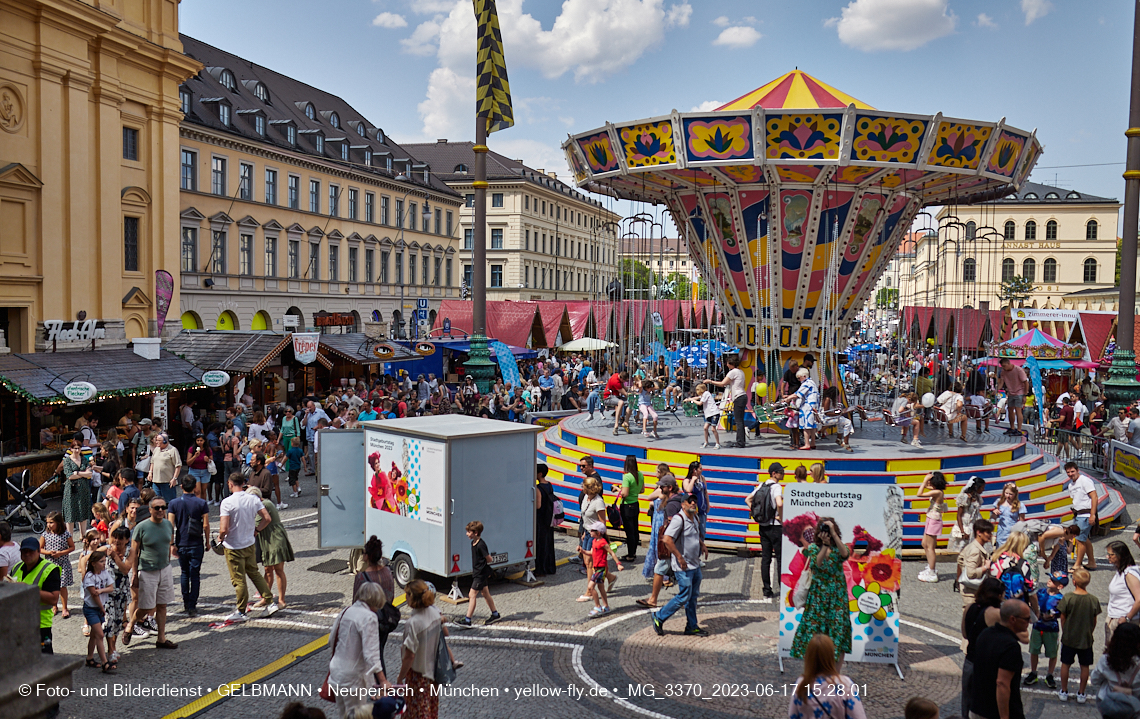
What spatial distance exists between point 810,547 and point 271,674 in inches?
202

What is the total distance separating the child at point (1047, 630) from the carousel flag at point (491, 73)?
1566 centimetres

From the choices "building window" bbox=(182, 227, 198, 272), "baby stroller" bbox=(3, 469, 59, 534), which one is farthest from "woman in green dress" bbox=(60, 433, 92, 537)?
"building window" bbox=(182, 227, 198, 272)

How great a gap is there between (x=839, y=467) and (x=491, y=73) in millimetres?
12035

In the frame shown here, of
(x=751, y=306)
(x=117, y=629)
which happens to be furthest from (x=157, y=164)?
(x=117, y=629)

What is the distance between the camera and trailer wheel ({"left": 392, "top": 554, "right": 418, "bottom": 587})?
1043 cm

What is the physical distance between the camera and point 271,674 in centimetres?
805

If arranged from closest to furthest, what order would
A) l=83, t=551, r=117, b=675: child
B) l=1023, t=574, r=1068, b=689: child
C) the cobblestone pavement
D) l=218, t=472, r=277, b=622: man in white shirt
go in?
the cobblestone pavement < l=1023, t=574, r=1068, b=689: child < l=83, t=551, r=117, b=675: child < l=218, t=472, r=277, b=622: man in white shirt

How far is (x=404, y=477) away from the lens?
10508mm

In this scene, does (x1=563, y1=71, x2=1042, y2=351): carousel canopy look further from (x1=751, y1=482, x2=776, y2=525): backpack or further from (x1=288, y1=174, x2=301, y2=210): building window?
(x1=288, y1=174, x2=301, y2=210): building window

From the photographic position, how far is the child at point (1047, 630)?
25.2 ft

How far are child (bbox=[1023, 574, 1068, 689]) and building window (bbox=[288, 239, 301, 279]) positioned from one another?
40899 mm

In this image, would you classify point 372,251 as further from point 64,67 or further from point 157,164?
point 64,67

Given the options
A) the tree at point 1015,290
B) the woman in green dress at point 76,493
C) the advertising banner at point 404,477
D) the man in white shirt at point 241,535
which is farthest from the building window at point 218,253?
the tree at point 1015,290

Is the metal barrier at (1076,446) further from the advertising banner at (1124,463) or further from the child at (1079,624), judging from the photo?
the child at (1079,624)
